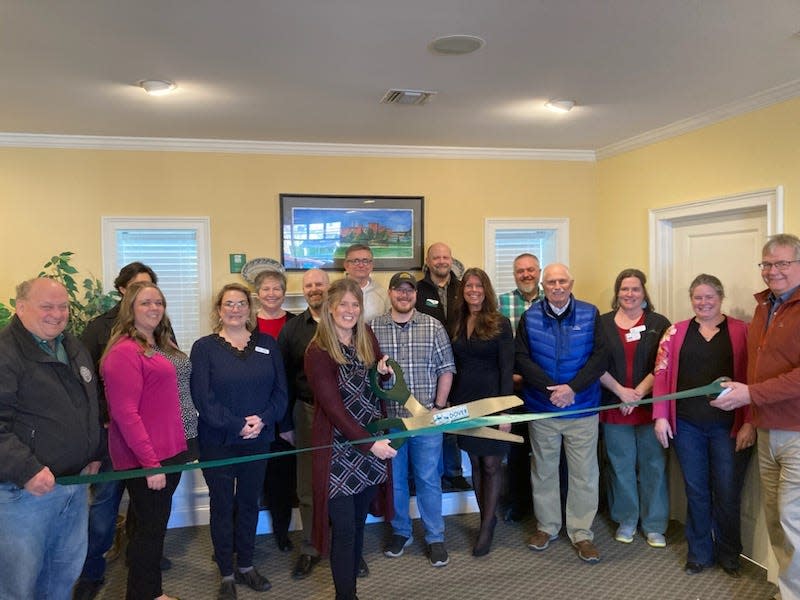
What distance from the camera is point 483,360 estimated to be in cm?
343

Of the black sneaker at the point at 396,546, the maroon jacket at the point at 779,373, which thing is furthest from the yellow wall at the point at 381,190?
the black sneaker at the point at 396,546

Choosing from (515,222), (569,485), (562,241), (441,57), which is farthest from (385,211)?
(569,485)

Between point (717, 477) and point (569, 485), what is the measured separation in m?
0.75

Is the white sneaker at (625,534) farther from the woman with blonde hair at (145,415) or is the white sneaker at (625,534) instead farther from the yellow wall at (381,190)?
the woman with blonde hair at (145,415)

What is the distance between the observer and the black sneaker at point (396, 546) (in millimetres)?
3508

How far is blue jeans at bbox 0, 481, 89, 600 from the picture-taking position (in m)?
2.13

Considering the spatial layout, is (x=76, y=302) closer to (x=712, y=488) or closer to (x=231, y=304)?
(x=231, y=304)

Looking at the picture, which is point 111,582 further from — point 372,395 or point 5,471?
point 372,395

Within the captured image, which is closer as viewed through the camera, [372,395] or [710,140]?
[372,395]

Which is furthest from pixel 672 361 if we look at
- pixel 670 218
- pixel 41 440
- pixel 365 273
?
pixel 41 440

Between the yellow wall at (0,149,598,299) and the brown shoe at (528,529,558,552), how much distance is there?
2335mm

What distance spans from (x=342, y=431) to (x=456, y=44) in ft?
5.70

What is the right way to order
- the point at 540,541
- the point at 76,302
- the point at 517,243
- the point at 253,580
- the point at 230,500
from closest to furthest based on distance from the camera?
the point at 230,500 → the point at 253,580 → the point at 540,541 → the point at 76,302 → the point at 517,243

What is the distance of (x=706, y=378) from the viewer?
3264 mm
